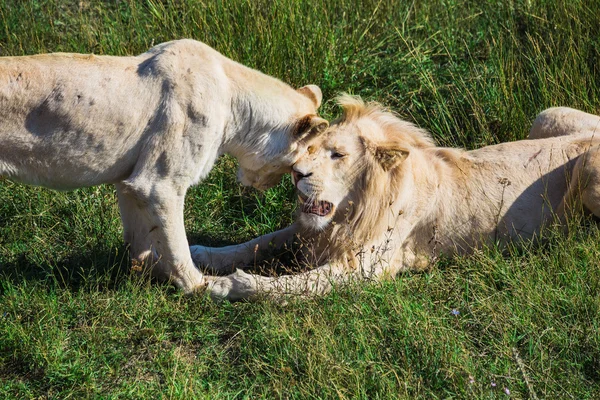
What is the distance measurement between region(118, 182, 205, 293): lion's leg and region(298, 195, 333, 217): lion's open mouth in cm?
80

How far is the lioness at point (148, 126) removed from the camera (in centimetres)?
471

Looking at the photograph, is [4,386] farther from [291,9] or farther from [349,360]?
[291,9]

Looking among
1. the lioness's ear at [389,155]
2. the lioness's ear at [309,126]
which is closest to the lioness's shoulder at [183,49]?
the lioness's ear at [309,126]

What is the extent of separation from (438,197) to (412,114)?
1.63m

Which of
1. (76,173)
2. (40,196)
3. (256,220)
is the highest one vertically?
(76,173)

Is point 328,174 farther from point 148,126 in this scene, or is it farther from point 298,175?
point 148,126

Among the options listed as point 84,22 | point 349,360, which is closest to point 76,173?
point 349,360

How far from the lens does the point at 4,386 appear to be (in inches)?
171

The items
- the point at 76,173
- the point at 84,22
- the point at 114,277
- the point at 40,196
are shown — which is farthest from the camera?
the point at 84,22

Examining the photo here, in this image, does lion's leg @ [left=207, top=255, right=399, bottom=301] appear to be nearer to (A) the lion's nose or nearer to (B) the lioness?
(B) the lioness

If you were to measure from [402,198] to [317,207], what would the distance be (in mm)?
585

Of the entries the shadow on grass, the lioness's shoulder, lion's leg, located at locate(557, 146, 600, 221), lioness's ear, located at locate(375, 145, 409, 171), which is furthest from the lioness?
lion's leg, located at locate(557, 146, 600, 221)

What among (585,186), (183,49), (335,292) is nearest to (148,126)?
(183,49)

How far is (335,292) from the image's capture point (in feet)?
16.6
